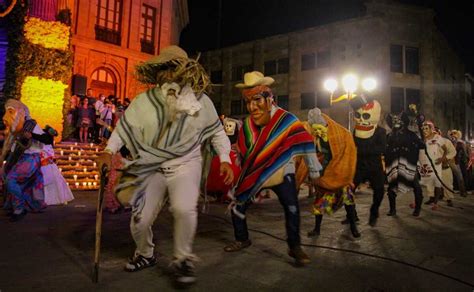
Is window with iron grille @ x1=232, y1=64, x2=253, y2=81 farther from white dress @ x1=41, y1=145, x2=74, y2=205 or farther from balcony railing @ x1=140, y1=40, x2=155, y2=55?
white dress @ x1=41, y1=145, x2=74, y2=205

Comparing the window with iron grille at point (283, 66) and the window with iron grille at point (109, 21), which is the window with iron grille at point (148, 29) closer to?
the window with iron grille at point (109, 21)

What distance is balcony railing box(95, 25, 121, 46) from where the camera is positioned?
726 inches

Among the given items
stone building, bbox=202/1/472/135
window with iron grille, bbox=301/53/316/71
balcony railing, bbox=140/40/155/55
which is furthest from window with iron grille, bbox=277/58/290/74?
balcony railing, bbox=140/40/155/55

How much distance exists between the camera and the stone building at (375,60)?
79.6 ft

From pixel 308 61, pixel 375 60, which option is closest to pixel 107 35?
pixel 308 61

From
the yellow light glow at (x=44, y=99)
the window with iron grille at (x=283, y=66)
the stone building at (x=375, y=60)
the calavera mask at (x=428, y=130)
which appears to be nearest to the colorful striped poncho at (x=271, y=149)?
the calavera mask at (x=428, y=130)

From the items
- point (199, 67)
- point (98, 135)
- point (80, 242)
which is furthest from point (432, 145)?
point (98, 135)

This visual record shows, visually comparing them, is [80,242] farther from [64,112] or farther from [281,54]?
[281,54]

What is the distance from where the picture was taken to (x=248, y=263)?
345 cm

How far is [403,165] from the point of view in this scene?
6.79m

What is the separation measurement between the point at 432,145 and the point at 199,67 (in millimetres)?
7280

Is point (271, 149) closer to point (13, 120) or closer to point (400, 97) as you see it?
point (13, 120)

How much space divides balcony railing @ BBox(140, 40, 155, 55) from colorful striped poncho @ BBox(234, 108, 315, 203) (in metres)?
18.1

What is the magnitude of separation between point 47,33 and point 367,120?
11097 mm
